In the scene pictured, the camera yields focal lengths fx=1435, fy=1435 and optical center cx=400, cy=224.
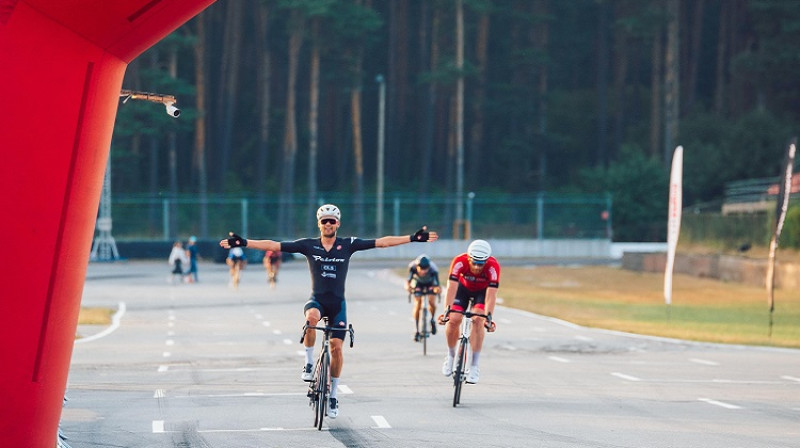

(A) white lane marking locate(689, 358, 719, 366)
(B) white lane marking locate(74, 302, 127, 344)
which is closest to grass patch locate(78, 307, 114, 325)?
(B) white lane marking locate(74, 302, 127, 344)

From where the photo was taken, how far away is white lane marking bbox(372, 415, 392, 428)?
1309cm

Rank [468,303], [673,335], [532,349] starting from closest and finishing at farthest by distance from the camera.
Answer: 1. [468,303]
2. [532,349]
3. [673,335]

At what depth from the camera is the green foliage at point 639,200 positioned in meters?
75.6

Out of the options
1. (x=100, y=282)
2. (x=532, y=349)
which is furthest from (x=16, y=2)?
(x=100, y=282)

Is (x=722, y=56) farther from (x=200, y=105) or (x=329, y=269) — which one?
(x=329, y=269)

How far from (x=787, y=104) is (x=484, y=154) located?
22012mm

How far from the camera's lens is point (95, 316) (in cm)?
3184

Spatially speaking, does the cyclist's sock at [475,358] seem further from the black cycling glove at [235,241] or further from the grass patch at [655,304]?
the grass patch at [655,304]

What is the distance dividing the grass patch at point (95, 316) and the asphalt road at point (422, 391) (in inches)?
27.5

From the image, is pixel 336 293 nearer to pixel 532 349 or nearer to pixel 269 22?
pixel 532 349

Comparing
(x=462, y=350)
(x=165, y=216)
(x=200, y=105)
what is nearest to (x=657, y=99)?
(x=200, y=105)

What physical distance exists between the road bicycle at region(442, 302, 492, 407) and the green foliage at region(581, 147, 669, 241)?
199ft

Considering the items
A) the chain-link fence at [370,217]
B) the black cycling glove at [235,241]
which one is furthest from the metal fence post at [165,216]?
the black cycling glove at [235,241]

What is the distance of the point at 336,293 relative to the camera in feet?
44.8
